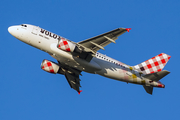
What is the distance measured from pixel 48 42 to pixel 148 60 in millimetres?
18274

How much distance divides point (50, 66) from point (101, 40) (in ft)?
37.2

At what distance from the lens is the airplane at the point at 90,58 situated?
3397 centimetres

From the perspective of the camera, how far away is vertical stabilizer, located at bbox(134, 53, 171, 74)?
41.9 meters

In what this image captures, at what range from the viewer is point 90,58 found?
36.2 metres

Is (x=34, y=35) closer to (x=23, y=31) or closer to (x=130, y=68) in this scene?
(x=23, y=31)

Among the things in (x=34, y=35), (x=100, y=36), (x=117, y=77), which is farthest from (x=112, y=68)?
(x=34, y=35)

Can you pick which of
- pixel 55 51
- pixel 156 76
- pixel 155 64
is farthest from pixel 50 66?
pixel 155 64

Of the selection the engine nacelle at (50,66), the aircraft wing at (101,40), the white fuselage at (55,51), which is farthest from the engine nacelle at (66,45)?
the engine nacelle at (50,66)

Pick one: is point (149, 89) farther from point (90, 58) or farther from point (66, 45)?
point (66, 45)

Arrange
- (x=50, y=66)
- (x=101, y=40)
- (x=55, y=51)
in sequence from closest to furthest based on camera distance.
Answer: (x=101, y=40)
(x=55, y=51)
(x=50, y=66)

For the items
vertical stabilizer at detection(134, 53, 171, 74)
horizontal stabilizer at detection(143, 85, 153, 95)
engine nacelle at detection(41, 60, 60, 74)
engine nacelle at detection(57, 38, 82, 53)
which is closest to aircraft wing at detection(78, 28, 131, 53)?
engine nacelle at detection(57, 38, 82, 53)

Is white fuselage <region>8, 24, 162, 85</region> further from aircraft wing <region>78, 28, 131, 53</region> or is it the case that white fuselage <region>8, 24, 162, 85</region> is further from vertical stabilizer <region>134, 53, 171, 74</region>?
vertical stabilizer <region>134, 53, 171, 74</region>

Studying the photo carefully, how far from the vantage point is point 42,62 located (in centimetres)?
4034

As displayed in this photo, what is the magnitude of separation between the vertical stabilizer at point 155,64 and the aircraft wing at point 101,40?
10.4 meters
